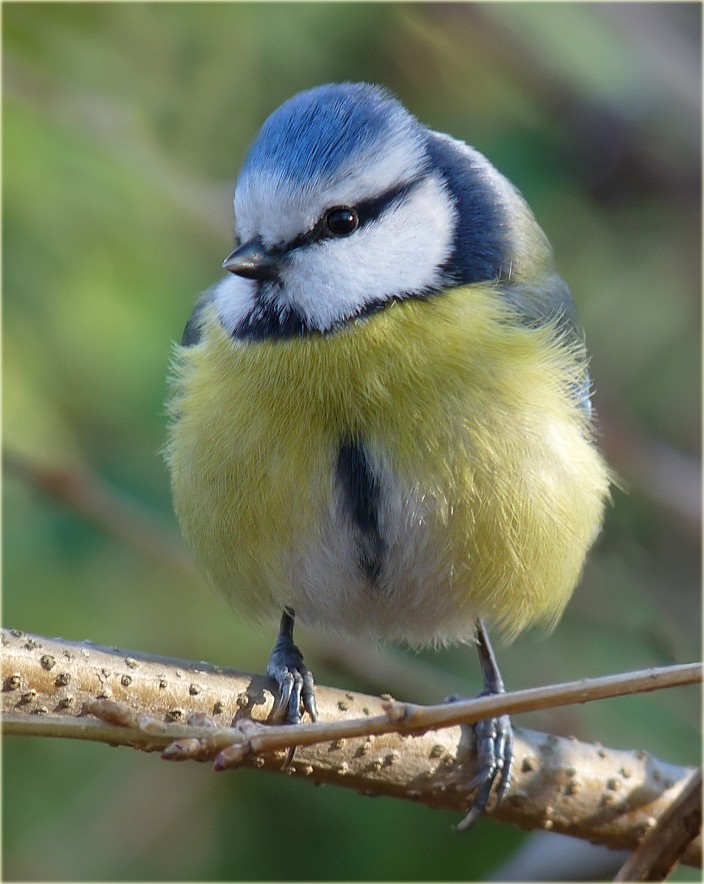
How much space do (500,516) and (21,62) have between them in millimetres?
1209

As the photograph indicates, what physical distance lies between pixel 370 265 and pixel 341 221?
67 mm

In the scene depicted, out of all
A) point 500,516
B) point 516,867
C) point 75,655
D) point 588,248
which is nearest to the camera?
point 75,655

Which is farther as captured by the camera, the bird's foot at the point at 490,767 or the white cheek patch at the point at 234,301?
the white cheek patch at the point at 234,301

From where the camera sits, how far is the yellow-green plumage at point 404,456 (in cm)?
124

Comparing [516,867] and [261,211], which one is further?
[516,867]

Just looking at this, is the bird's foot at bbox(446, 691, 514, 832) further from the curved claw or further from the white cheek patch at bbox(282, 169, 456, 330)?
the white cheek patch at bbox(282, 169, 456, 330)

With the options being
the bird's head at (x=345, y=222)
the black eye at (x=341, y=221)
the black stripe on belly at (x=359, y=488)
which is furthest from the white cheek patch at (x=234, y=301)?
the black stripe on belly at (x=359, y=488)

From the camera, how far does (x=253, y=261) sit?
1.26 m

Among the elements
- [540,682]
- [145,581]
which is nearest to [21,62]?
[145,581]

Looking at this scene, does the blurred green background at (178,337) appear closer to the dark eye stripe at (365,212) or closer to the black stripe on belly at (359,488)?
the black stripe on belly at (359,488)

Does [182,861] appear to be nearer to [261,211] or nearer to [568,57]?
[261,211]

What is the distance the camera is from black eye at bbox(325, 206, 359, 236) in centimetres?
129

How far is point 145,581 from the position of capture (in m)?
1.77

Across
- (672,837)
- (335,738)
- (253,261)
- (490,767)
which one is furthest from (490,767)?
(253,261)
